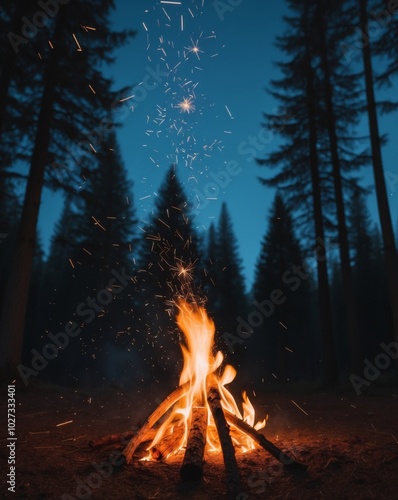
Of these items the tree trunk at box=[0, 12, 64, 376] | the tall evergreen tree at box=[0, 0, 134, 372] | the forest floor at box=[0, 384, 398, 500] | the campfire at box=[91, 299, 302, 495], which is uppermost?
the tall evergreen tree at box=[0, 0, 134, 372]

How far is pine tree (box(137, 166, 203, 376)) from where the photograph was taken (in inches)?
770

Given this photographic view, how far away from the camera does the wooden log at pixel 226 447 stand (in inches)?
140

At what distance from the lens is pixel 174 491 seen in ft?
11.9

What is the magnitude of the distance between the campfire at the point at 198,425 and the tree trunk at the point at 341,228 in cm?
899

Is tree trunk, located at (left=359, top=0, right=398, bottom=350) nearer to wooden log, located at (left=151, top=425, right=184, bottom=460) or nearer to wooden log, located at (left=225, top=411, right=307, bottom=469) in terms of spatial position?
wooden log, located at (left=225, top=411, right=307, bottom=469)

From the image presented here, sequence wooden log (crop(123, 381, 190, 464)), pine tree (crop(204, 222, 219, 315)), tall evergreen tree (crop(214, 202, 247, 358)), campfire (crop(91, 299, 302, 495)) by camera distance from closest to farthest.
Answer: campfire (crop(91, 299, 302, 495))
wooden log (crop(123, 381, 190, 464))
pine tree (crop(204, 222, 219, 315))
tall evergreen tree (crop(214, 202, 247, 358))

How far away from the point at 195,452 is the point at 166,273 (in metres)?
15.9

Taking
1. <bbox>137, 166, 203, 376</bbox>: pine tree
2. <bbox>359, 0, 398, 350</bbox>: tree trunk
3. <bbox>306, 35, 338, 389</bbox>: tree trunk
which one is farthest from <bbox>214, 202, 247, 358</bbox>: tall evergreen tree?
<bbox>359, 0, 398, 350</bbox>: tree trunk

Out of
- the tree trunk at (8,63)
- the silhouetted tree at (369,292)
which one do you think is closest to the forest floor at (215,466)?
the tree trunk at (8,63)

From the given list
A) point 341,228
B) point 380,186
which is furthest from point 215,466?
point 341,228

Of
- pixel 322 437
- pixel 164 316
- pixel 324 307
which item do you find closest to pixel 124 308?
pixel 164 316

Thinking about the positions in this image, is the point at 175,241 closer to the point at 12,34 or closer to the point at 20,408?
the point at 12,34

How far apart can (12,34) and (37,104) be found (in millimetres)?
1963

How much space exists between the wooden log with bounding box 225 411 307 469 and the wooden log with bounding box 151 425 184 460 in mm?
685
